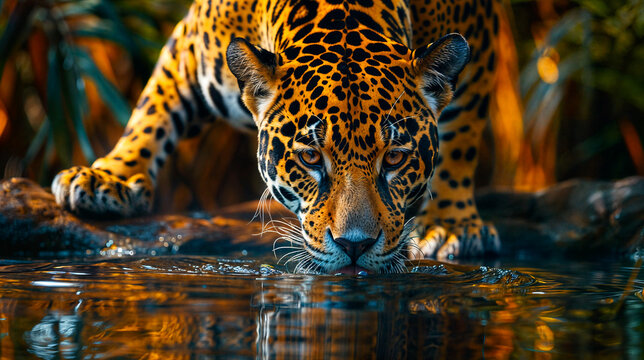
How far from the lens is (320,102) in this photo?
13.4 ft

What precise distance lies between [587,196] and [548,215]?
1.13 feet

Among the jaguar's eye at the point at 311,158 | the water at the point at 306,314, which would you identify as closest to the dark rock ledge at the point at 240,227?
the water at the point at 306,314

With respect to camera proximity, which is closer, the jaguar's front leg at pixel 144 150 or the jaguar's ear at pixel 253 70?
the jaguar's ear at pixel 253 70

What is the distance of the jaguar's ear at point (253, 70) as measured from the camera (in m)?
4.35

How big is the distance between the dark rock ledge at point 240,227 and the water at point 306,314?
1.25 m

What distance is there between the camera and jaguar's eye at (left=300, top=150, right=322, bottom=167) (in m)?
4.02

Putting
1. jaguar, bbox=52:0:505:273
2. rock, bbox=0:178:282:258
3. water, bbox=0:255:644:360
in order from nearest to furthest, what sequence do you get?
water, bbox=0:255:644:360, jaguar, bbox=52:0:505:273, rock, bbox=0:178:282:258

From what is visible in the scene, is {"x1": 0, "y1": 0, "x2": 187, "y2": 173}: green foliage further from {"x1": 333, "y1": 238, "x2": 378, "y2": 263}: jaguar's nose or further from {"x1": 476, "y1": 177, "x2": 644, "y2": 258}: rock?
{"x1": 333, "y1": 238, "x2": 378, "y2": 263}: jaguar's nose

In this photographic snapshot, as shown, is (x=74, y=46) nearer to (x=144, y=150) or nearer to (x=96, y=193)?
(x=144, y=150)

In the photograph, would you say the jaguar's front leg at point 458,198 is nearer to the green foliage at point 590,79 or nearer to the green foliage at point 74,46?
the green foliage at point 74,46

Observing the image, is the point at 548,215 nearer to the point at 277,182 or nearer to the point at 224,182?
the point at 277,182

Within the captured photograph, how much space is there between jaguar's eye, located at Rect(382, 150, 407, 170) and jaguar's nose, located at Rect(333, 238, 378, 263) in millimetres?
486

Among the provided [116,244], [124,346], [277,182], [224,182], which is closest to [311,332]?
[124,346]

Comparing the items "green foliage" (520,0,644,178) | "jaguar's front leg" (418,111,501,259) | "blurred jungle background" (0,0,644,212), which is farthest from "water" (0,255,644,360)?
"green foliage" (520,0,644,178)
